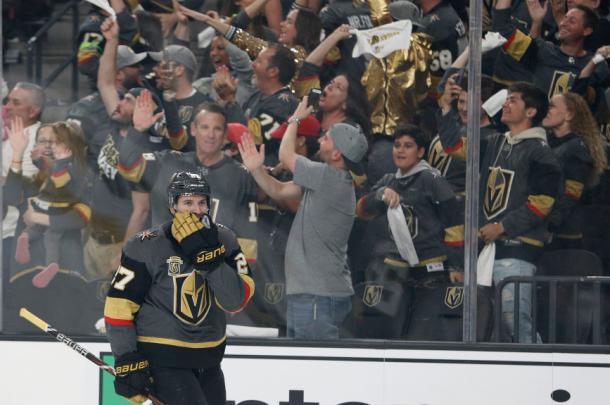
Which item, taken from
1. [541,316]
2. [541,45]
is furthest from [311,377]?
[541,45]

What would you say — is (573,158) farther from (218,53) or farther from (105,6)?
(105,6)

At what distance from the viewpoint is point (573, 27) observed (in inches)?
226

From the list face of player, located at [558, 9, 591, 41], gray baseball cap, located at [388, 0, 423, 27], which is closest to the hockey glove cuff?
gray baseball cap, located at [388, 0, 423, 27]

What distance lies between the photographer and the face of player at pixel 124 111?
5.88 m

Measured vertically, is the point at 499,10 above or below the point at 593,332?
above

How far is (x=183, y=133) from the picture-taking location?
585 centimetres

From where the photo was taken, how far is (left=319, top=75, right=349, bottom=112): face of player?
579 cm

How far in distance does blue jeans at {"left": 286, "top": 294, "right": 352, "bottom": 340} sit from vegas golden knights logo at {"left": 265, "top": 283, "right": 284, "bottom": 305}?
0.04m

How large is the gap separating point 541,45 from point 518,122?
1.14ft

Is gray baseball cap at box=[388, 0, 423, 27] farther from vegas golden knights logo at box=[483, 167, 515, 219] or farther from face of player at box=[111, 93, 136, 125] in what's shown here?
face of player at box=[111, 93, 136, 125]

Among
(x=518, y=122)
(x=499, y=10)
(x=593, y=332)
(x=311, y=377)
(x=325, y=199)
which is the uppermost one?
(x=499, y=10)

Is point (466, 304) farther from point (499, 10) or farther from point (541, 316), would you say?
point (499, 10)

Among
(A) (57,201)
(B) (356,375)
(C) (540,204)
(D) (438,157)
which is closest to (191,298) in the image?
(B) (356,375)

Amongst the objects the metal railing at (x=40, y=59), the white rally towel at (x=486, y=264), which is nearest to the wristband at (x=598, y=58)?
the white rally towel at (x=486, y=264)
